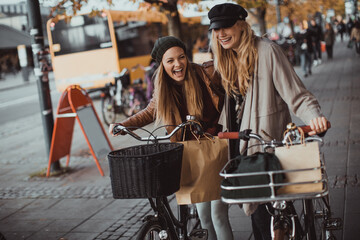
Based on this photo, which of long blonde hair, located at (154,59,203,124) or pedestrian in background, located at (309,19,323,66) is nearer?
long blonde hair, located at (154,59,203,124)

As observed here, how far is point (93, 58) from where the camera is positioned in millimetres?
19375

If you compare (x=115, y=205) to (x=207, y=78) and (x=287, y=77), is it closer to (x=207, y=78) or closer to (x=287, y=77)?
(x=207, y=78)

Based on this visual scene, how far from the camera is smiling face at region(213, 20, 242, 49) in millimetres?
3189

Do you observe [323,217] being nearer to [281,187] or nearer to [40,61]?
[281,187]

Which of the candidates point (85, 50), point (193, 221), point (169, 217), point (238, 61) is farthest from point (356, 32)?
point (169, 217)

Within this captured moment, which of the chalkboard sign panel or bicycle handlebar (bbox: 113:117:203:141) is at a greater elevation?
bicycle handlebar (bbox: 113:117:203:141)

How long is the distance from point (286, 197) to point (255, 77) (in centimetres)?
96

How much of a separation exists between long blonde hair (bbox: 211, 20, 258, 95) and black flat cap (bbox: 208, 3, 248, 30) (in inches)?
2.5

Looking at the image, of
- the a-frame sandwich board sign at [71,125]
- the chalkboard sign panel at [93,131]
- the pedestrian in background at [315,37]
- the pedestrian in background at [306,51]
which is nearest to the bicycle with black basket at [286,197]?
the a-frame sandwich board sign at [71,125]

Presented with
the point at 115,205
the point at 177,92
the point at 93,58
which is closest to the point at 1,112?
the point at 93,58

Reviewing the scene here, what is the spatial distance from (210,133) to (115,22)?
1797 cm

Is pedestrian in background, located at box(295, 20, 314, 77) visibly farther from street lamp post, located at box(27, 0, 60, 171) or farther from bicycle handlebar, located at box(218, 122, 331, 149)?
bicycle handlebar, located at box(218, 122, 331, 149)

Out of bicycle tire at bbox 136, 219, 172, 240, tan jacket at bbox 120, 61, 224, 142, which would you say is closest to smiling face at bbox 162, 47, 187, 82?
tan jacket at bbox 120, 61, 224, 142

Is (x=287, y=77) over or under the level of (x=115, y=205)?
over
